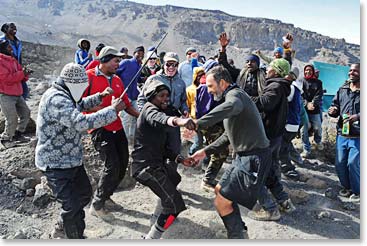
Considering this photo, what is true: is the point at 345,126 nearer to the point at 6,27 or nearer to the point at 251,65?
the point at 251,65

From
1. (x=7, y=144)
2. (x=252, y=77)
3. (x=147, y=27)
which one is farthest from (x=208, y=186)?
(x=147, y=27)

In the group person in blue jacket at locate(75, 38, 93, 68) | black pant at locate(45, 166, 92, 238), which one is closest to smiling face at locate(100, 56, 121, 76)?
black pant at locate(45, 166, 92, 238)

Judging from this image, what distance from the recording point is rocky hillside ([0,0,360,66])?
29070mm

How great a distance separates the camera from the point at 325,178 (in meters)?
6.09

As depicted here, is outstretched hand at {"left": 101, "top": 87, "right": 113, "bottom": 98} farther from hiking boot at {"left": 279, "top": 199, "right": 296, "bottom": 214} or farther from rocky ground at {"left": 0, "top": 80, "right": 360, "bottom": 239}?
hiking boot at {"left": 279, "top": 199, "right": 296, "bottom": 214}

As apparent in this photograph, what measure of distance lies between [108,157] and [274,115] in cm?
202

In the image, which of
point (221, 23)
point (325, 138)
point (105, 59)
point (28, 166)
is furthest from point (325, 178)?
point (221, 23)

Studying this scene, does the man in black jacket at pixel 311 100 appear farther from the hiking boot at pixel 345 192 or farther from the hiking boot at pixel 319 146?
the hiking boot at pixel 345 192

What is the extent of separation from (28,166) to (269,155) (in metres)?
3.53

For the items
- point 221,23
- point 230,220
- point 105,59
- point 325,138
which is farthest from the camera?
point 221,23

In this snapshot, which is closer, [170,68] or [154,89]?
[154,89]

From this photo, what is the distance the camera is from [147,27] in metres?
35.7

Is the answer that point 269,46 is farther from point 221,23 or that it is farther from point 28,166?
point 28,166

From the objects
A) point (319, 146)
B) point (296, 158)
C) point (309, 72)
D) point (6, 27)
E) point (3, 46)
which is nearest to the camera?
point (3, 46)
